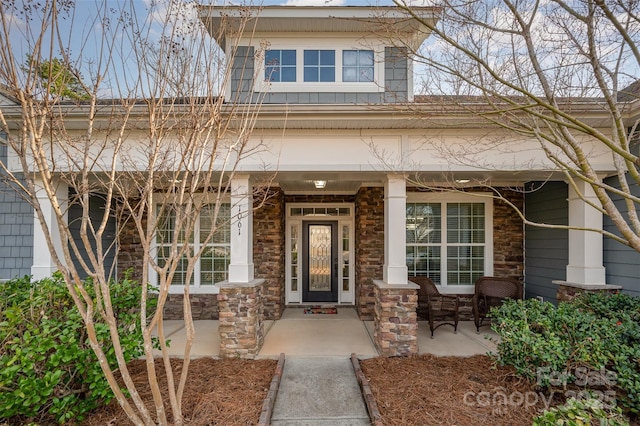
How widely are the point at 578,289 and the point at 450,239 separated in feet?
8.45

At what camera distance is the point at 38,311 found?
3271 millimetres

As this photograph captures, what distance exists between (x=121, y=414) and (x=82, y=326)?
0.98 m

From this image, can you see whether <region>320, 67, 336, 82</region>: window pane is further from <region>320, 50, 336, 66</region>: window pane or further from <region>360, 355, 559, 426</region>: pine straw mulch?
<region>360, 355, 559, 426</region>: pine straw mulch

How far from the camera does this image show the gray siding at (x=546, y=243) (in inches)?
236

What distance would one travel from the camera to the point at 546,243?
6406mm

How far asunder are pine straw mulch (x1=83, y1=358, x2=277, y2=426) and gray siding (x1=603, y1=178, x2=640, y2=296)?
525 centimetres

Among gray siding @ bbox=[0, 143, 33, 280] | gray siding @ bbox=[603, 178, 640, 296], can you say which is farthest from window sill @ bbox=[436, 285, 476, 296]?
gray siding @ bbox=[0, 143, 33, 280]

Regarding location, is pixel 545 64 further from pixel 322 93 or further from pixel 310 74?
pixel 310 74

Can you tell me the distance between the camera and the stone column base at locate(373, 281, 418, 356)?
475 centimetres

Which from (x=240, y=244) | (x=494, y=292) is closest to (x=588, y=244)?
(x=494, y=292)

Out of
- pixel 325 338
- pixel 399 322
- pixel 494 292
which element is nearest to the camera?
pixel 399 322

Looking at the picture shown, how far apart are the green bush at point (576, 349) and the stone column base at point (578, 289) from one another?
77 centimetres

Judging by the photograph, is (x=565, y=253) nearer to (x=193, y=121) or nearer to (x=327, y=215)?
(x=327, y=215)

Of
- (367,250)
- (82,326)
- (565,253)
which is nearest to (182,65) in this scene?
(82,326)
